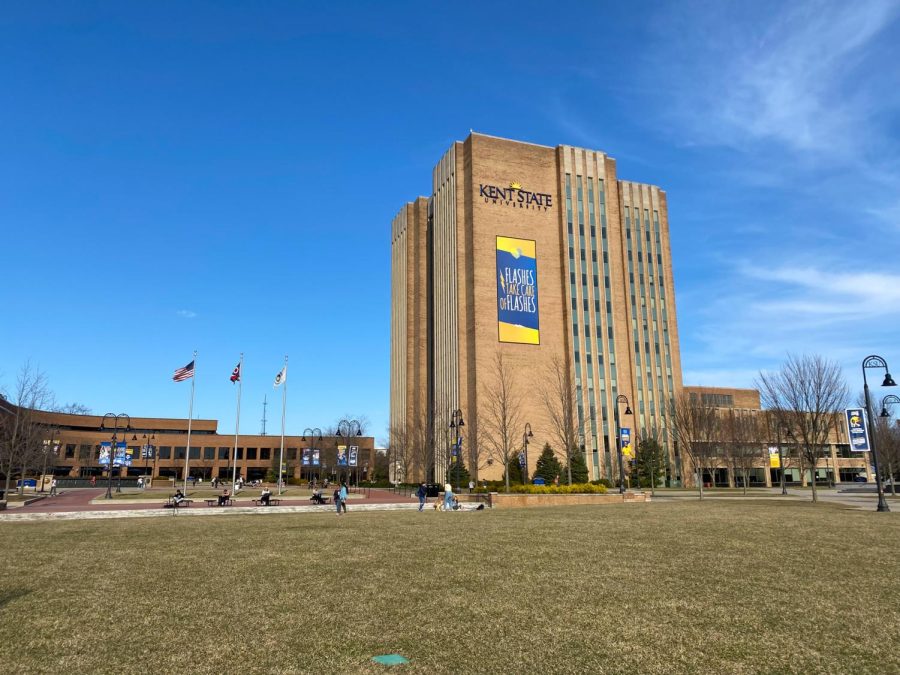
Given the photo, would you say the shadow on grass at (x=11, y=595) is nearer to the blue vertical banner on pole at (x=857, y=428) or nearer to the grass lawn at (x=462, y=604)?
the grass lawn at (x=462, y=604)

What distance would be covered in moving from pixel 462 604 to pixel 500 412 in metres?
62.6

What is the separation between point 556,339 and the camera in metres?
78.8

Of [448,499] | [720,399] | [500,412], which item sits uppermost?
[720,399]

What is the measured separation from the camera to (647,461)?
76.8 m

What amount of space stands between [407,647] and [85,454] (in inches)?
5167

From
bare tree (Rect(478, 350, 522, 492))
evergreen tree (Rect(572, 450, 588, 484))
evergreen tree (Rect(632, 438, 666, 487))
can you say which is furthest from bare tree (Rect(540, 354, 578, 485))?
evergreen tree (Rect(632, 438, 666, 487))

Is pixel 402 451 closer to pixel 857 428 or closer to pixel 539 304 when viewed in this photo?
pixel 539 304

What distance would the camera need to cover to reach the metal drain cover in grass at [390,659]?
7.10 meters

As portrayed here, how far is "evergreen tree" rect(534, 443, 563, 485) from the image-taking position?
6988 cm

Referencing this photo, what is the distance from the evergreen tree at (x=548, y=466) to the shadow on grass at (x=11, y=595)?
202 feet

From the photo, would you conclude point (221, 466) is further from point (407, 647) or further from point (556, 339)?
point (407, 647)

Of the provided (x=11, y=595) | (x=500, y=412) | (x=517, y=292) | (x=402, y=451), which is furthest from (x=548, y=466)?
(x=11, y=595)

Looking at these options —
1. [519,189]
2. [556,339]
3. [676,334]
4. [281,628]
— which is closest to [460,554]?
[281,628]

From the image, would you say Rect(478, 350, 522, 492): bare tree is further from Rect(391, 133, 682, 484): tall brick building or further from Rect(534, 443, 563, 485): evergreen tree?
Rect(534, 443, 563, 485): evergreen tree
